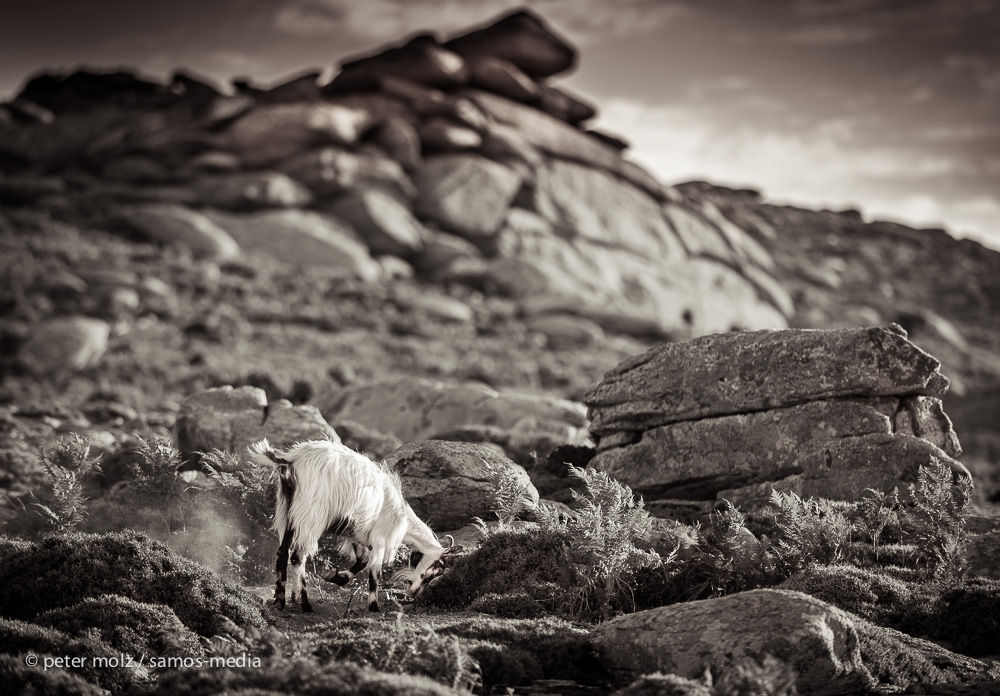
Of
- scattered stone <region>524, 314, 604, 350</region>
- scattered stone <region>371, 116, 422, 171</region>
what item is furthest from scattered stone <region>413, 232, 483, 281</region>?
scattered stone <region>371, 116, 422, 171</region>

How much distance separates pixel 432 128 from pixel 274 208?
44.8ft

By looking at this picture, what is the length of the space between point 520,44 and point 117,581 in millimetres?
65764

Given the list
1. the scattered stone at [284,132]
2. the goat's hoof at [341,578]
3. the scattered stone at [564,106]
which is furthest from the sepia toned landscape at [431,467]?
the scattered stone at [564,106]

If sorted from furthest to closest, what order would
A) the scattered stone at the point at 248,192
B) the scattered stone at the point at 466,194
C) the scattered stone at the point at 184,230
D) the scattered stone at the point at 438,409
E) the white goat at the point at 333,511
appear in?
the scattered stone at the point at 466,194
the scattered stone at the point at 248,192
the scattered stone at the point at 184,230
the scattered stone at the point at 438,409
the white goat at the point at 333,511

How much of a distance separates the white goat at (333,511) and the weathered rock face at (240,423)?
5500 millimetres

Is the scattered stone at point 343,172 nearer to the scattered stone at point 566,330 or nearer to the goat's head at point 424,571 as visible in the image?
the scattered stone at point 566,330

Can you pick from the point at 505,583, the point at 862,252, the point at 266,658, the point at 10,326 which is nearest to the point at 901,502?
the point at 505,583

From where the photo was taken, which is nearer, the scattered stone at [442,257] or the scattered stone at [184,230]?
the scattered stone at [184,230]

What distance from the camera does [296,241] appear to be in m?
54.0

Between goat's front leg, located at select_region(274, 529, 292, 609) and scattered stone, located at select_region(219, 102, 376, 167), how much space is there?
50.6 m

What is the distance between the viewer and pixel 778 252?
86.6m

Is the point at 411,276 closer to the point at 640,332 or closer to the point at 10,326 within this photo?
the point at 640,332

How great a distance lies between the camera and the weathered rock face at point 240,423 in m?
18.1

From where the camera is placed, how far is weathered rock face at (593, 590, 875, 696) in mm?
9594
